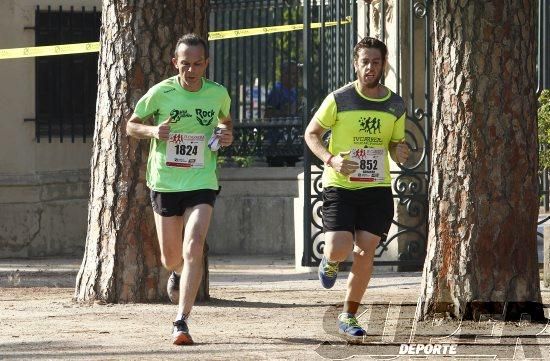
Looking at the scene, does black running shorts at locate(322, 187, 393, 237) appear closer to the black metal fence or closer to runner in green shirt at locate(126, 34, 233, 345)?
runner in green shirt at locate(126, 34, 233, 345)

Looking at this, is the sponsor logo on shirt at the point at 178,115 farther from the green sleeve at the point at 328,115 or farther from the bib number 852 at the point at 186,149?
the green sleeve at the point at 328,115

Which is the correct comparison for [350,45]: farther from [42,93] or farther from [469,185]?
[469,185]

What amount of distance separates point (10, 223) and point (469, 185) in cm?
864

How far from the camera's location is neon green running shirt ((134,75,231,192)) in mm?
9445

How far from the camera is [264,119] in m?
18.0

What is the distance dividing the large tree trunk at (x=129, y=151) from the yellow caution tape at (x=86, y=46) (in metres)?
3.84

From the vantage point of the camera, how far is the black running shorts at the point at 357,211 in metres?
9.46

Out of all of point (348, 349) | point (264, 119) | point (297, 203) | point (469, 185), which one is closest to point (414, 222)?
point (297, 203)

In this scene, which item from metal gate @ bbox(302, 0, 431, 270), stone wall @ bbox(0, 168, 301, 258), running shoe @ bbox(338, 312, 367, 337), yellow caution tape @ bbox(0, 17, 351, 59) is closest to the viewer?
running shoe @ bbox(338, 312, 367, 337)

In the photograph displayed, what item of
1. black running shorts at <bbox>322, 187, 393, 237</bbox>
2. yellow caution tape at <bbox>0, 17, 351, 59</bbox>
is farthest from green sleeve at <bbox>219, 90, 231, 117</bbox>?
yellow caution tape at <bbox>0, 17, 351, 59</bbox>

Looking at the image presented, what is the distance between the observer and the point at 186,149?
942cm

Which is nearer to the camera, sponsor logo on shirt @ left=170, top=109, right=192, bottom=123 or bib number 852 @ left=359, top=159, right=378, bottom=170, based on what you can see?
bib number 852 @ left=359, top=159, right=378, bottom=170

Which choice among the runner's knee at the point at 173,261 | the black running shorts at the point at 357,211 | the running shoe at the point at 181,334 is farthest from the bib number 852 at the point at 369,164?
the running shoe at the point at 181,334

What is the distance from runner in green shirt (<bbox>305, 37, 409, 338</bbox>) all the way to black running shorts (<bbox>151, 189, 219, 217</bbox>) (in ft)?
2.33
